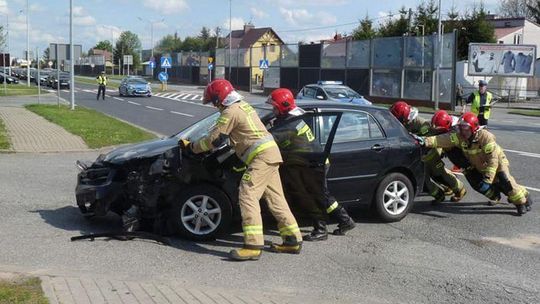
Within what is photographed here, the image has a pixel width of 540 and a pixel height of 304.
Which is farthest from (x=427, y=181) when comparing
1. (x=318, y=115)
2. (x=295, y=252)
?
(x=295, y=252)

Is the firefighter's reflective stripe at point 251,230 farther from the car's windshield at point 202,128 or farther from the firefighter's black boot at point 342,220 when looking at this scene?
the car's windshield at point 202,128

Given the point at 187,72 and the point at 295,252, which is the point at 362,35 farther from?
the point at 295,252

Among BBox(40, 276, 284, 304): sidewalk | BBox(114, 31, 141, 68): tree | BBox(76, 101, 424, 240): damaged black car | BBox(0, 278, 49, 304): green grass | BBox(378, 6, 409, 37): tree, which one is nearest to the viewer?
BBox(0, 278, 49, 304): green grass

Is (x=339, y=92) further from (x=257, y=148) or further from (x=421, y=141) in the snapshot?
(x=257, y=148)

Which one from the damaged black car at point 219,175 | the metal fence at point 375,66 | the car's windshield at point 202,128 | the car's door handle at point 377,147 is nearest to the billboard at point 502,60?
the metal fence at point 375,66

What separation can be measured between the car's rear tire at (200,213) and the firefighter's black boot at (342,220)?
1.15 meters

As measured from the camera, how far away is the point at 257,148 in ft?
18.7

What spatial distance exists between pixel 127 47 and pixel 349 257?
423 ft

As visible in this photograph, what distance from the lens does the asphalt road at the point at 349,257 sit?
4934 mm

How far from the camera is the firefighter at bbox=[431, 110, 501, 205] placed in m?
7.99

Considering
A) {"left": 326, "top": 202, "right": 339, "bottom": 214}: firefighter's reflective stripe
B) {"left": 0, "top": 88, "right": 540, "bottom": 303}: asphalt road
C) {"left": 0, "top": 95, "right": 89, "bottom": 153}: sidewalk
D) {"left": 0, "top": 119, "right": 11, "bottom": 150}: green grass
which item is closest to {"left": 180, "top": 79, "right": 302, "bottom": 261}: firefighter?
{"left": 0, "top": 88, "right": 540, "bottom": 303}: asphalt road

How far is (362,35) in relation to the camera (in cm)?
7369

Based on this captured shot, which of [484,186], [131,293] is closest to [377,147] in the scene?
[484,186]

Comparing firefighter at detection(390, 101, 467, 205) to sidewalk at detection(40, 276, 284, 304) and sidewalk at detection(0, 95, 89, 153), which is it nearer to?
sidewalk at detection(40, 276, 284, 304)
